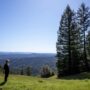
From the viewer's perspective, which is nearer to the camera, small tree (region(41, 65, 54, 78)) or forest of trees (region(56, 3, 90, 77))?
forest of trees (region(56, 3, 90, 77))

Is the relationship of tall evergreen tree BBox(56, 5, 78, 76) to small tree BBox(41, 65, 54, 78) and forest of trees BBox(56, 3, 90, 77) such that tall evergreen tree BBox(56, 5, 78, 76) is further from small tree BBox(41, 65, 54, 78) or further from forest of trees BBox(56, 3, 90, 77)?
small tree BBox(41, 65, 54, 78)

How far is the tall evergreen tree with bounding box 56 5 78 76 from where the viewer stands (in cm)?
5166

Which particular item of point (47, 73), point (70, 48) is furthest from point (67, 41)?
Result: point (47, 73)

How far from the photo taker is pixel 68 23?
2040 inches

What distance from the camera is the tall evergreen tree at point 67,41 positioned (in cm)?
5166

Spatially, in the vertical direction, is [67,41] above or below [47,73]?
above

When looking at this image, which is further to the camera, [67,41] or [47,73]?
[47,73]

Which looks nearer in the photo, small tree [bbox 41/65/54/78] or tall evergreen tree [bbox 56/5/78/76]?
tall evergreen tree [bbox 56/5/78/76]

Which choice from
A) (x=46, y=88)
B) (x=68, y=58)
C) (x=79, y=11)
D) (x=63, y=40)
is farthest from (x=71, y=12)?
(x=46, y=88)

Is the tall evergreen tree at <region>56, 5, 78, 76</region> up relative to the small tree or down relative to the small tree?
up

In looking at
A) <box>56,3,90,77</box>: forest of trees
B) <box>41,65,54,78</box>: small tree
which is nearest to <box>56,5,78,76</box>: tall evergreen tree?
<box>56,3,90,77</box>: forest of trees

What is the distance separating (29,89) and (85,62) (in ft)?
106

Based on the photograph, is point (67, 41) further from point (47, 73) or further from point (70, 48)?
point (47, 73)

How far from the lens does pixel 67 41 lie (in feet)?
170
